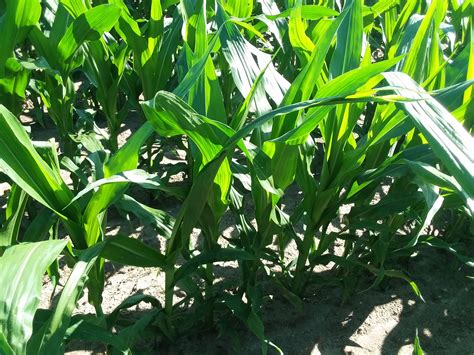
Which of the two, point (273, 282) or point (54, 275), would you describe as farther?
point (273, 282)

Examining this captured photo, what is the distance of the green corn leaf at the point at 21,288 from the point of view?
89 cm

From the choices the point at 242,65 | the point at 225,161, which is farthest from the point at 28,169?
the point at 242,65

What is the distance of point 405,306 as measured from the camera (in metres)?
1.80

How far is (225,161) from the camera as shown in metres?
1.26

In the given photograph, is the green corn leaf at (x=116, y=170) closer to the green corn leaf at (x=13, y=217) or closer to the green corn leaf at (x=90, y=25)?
the green corn leaf at (x=13, y=217)

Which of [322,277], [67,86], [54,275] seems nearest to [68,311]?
[54,275]

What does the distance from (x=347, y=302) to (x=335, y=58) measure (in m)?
0.78

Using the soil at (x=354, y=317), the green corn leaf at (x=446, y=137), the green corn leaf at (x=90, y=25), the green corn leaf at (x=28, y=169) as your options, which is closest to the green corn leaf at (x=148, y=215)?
the green corn leaf at (x=28, y=169)

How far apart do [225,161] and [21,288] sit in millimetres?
508

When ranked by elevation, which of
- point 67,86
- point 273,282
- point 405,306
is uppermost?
point 67,86

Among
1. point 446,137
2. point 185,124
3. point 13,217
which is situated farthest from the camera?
point 13,217

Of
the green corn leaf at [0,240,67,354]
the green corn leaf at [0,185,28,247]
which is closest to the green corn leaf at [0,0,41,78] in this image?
the green corn leaf at [0,185,28,247]

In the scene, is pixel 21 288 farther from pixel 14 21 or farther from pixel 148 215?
pixel 14 21

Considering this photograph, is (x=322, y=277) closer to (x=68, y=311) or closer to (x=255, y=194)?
(x=255, y=194)
